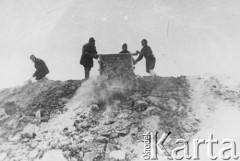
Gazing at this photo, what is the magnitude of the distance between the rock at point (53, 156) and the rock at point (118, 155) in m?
1.02

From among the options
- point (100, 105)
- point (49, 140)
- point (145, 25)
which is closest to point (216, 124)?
point (100, 105)

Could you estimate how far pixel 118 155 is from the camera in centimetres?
755

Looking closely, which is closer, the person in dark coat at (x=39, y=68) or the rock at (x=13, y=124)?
the rock at (x=13, y=124)

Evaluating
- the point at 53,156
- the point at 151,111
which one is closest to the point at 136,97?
the point at 151,111

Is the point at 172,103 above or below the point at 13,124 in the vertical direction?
above

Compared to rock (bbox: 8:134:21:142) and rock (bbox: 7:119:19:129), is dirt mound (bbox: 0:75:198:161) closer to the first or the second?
rock (bbox: 8:134:21:142)

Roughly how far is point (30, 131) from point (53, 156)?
1.38m

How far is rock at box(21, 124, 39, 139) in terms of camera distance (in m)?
8.52

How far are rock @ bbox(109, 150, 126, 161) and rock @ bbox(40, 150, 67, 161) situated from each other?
3.35 ft

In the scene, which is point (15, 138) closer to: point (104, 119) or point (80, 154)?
point (80, 154)

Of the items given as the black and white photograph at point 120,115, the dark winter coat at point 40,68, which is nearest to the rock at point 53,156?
the black and white photograph at point 120,115

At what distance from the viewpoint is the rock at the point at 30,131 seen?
336 inches

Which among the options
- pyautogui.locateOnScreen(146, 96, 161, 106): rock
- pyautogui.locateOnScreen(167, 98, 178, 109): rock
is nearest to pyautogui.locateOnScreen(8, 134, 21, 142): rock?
pyautogui.locateOnScreen(146, 96, 161, 106): rock

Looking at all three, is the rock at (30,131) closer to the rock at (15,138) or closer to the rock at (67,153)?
the rock at (15,138)
